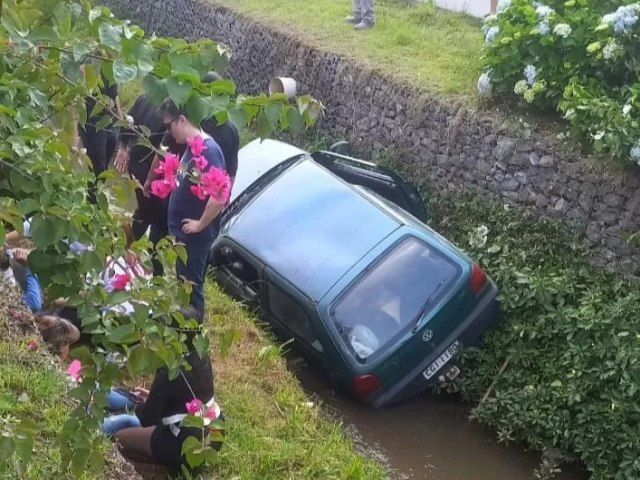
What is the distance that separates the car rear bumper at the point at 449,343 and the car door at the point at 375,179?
52.8 inches

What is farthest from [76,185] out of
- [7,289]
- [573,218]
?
[573,218]

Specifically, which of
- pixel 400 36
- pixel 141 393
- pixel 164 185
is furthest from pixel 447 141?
pixel 164 185

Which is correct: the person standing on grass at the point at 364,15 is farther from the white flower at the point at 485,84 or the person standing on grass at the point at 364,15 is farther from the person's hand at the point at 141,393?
the person's hand at the point at 141,393

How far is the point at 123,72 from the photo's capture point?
65.7 inches

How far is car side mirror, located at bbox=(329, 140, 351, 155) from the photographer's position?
839cm

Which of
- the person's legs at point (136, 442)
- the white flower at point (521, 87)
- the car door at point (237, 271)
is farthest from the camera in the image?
the white flower at point (521, 87)

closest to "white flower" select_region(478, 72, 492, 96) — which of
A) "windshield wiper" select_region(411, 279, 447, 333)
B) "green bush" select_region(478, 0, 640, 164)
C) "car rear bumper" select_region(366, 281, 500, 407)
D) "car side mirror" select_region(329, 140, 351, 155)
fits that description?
"green bush" select_region(478, 0, 640, 164)

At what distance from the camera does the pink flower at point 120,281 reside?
1.97 metres

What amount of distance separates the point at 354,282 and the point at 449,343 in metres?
0.93

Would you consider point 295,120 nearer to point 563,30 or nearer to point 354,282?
point 354,282

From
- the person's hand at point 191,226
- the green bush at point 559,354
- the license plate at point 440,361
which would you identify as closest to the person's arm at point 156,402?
the person's hand at point 191,226

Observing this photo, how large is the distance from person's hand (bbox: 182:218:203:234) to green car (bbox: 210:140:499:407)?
141 centimetres

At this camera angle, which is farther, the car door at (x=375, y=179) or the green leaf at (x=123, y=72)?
the car door at (x=375, y=179)

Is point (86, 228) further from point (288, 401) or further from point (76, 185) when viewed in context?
point (288, 401)
